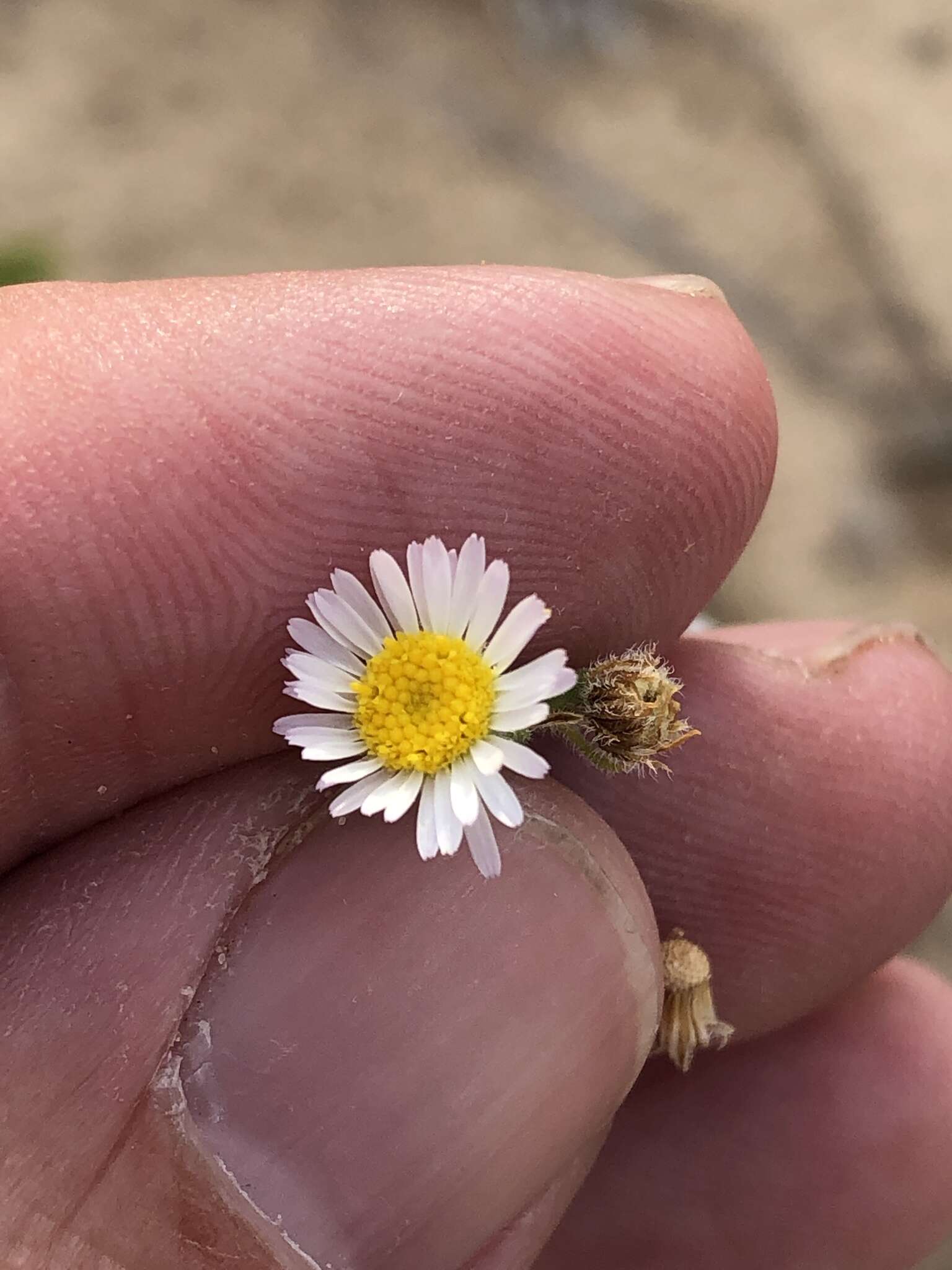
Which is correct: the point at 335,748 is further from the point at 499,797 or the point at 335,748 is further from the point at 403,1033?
A: the point at 403,1033

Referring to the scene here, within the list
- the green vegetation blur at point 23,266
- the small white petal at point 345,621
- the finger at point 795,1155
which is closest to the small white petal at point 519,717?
the small white petal at point 345,621

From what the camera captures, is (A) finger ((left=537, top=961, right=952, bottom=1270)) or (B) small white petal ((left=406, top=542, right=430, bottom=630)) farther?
(A) finger ((left=537, top=961, right=952, bottom=1270))

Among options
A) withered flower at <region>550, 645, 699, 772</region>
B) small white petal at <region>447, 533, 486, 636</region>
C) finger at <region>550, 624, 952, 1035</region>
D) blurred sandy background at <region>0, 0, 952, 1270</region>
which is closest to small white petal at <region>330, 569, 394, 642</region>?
small white petal at <region>447, 533, 486, 636</region>

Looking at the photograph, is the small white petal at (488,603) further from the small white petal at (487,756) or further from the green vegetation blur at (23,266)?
the green vegetation blur at (23,266)

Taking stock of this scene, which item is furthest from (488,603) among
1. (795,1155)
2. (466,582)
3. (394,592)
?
(795,1155)

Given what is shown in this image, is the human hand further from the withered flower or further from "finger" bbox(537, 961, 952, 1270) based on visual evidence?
"finger" bbox(537, 961, 952, 1270)

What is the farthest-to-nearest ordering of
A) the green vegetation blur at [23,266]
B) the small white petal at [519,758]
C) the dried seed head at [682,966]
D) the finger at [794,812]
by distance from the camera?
the green vegetation blur at [23,266] → the finger at [794,812] → the dried seed head at [682,966] → the small white petal at [519,758]
